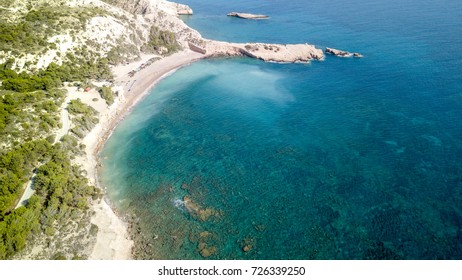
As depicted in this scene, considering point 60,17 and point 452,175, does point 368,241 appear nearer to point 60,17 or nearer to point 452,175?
point 452,175

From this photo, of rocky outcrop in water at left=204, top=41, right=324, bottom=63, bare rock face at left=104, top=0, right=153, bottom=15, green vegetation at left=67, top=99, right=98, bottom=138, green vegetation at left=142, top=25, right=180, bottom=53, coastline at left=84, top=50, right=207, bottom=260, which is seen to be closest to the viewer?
coastline at left=84, top=50, right=207, bottom=260

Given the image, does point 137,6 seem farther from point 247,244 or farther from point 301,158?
point 247,244

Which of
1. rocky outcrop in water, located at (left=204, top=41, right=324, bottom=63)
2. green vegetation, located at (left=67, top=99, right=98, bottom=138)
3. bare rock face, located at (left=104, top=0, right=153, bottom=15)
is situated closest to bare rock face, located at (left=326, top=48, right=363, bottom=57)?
rocky outcrop in water, located at (left=204, top=41, right=324, bottom=63)

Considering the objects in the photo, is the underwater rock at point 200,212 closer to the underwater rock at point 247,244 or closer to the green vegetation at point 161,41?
the underwater rock at point 247,244

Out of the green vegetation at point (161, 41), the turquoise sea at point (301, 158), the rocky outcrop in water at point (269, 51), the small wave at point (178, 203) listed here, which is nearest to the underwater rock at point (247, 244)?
the turquoise sea at point (301, 158)

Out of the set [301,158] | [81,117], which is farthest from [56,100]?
[301,158]

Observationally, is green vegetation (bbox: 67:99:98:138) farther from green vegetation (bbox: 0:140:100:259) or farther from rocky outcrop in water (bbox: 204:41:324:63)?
rocky outcrop in water (bbox: 204:41:324:63)

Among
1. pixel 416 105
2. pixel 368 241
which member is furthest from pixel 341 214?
pixel 416 105
